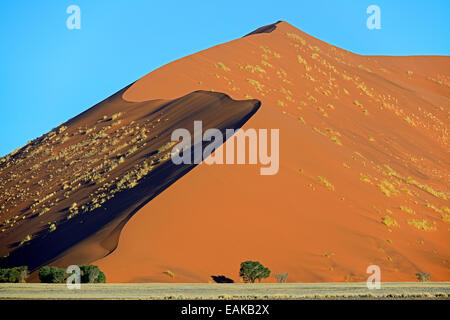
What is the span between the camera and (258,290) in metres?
18.1

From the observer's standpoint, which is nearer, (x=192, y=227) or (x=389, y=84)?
(x=192, y=227)

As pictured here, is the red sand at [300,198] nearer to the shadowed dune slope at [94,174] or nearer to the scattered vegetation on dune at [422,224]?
the scattered vegetation on dune at [422,224]

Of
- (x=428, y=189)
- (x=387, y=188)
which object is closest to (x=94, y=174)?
(x=387, y=188)

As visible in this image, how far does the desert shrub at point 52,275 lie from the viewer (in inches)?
A: 823

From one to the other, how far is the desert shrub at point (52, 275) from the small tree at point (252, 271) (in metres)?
5.95

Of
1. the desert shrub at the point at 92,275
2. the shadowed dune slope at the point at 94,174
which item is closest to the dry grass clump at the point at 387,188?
the shadowed dune slope at the point at 94,174

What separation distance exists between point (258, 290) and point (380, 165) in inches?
831

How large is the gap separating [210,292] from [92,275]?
14.9ft

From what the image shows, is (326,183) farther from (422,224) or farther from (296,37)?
(296,37)

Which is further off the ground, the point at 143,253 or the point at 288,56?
the point at 288,56
